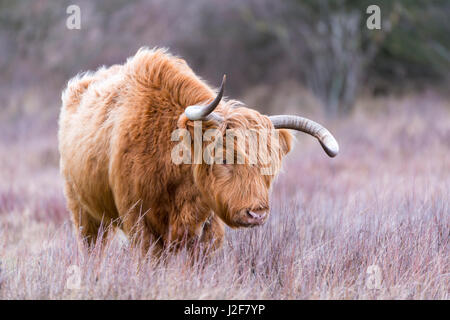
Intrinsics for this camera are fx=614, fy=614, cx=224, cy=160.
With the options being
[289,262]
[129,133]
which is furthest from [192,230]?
[129,133]

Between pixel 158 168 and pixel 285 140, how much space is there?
3.38ft

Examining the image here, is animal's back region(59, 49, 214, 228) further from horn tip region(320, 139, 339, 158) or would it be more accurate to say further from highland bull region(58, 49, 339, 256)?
horn tip region(320, 139, 339, 158)

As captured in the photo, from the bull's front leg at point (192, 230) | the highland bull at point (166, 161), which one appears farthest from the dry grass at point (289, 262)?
the highland bull at point (166, 161)

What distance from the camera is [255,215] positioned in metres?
4.16


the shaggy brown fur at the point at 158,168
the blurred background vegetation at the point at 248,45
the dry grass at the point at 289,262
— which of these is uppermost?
the blurred background vegetation at the point at 248,45

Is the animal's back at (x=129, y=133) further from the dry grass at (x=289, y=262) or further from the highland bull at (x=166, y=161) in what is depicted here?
the dry grass at (x=289, y=262)

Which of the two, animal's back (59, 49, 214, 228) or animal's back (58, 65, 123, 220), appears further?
animal's back (58, 65, 123, 220)

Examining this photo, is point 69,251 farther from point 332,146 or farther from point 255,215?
point 332,146

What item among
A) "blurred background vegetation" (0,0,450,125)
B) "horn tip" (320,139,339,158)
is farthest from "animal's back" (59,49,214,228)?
"blurred background vegetation" (0,0,450,125)

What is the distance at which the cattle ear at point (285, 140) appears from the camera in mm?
4855

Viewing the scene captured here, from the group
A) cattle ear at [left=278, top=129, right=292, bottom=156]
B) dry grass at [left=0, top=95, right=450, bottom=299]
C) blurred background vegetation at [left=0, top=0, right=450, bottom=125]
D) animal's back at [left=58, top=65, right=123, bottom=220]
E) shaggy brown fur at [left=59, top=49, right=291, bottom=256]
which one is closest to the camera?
dry grass at [left=0, top=95, right=450, bottom=299]

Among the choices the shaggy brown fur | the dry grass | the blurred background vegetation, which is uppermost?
the blurred background vegetation

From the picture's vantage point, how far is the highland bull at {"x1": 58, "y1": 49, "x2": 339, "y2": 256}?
14.3 ft
